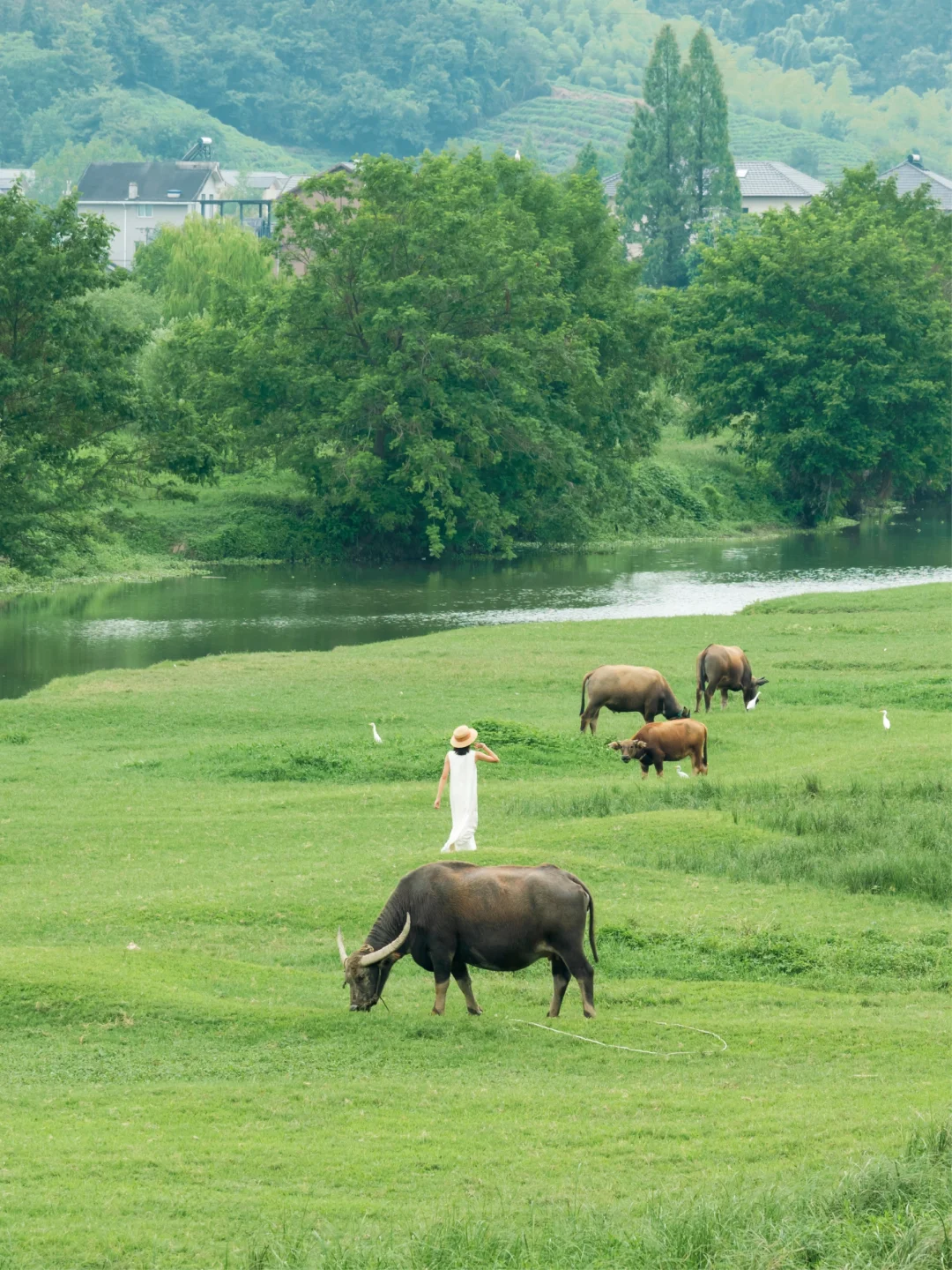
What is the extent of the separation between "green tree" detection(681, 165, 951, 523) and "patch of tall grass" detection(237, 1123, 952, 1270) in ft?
232

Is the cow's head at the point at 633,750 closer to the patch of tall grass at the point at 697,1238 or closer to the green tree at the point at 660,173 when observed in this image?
the patch of tall grass at the point at 697,1238

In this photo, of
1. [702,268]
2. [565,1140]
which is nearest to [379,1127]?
[565,1140]

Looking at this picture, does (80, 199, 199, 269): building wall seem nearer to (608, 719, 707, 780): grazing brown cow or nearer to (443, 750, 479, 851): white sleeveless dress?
(608, 719, 707, 780): grazing brown cow

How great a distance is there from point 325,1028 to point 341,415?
5207cm

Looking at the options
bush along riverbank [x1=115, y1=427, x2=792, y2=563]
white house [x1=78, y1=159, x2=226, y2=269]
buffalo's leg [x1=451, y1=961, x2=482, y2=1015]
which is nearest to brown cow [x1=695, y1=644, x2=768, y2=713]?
buffalo's leg [x1=451, y1=961, x2=482, y2=1015]

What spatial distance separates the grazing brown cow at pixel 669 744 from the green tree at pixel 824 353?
A: 178 feet

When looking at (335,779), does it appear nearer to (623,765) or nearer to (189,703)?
(623,765)

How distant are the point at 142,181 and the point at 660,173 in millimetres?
83288

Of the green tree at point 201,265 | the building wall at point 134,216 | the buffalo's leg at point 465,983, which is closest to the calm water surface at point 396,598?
the buffalo's leg at point 465,983

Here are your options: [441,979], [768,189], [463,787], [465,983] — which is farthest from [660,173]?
[441,979]

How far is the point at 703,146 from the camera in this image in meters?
132

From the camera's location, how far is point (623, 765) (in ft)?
95.1

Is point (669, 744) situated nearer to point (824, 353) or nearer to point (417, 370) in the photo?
point (417, 370)

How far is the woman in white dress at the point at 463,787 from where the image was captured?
1947 cm
